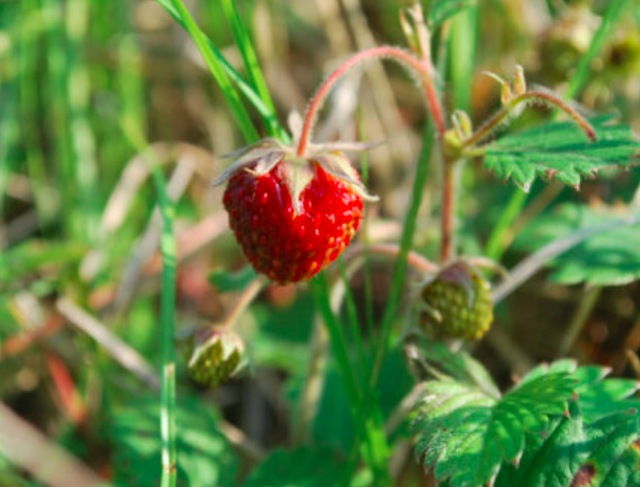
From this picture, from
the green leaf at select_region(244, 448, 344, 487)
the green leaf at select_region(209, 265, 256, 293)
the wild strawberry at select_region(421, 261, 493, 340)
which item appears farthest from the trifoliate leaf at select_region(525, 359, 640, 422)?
the green leaf at select_region(209, 265, 256, 293)

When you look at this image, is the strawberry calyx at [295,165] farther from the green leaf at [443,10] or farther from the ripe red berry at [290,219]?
the green leaf at [443,10]

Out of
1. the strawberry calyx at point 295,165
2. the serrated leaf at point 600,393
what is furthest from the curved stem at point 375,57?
the serrated leaf at point 600,393

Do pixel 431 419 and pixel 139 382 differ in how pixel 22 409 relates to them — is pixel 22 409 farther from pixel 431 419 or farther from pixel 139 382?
pixel 431 419

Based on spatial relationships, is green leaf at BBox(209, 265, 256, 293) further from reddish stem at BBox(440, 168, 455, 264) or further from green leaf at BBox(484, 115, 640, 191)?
green leaf at BBox(484, 115, 640, 191)

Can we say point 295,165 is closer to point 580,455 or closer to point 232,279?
point 232,279

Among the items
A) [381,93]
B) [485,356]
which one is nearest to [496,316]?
[485,356]

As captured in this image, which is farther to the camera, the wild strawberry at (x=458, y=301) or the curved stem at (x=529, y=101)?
the wild strawberry at (x=458, y=301)
